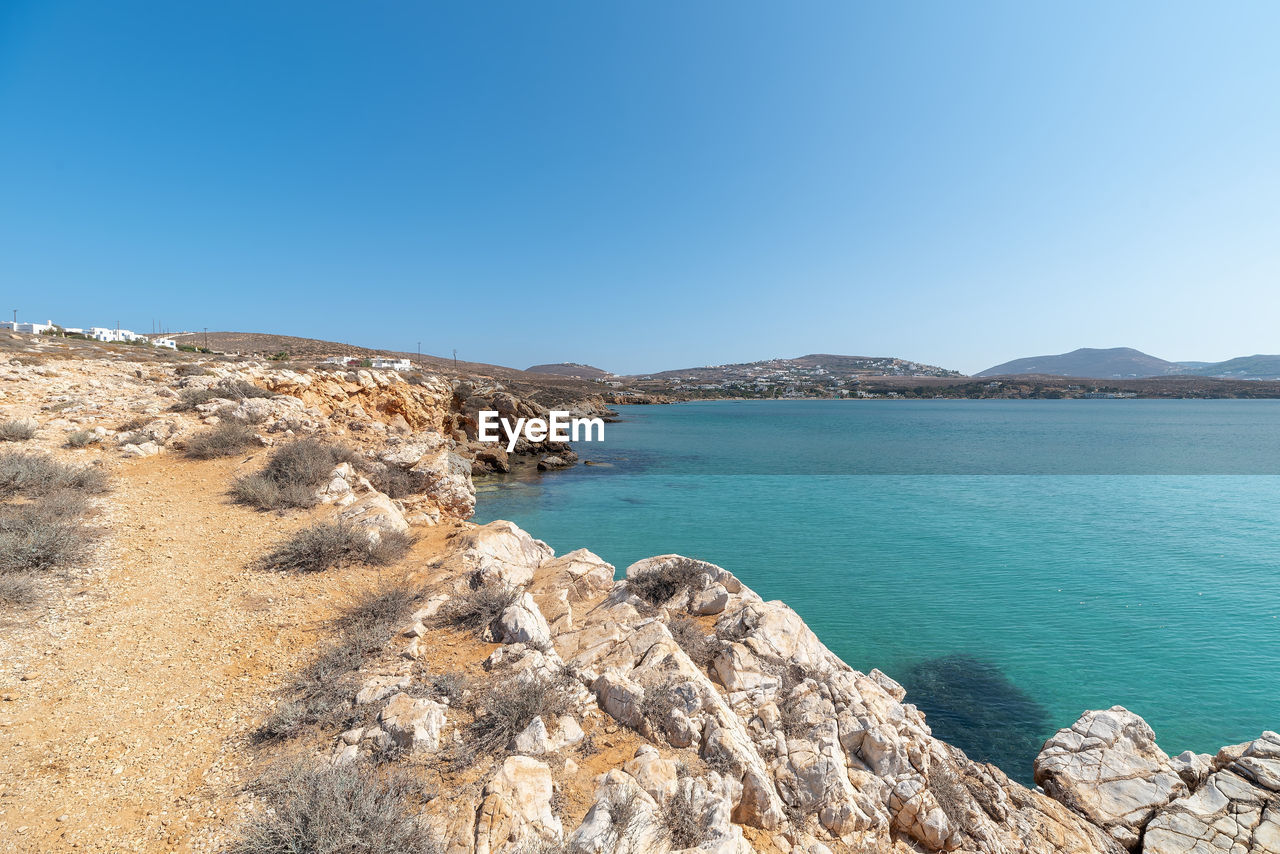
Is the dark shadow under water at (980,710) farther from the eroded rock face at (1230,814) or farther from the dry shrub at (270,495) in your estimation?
the dry shrub at (270,495)

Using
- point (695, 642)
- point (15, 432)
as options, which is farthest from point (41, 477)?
point (695, 642)

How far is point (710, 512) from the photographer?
22828 mm

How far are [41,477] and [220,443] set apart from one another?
302 centimetres

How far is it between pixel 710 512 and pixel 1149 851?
17.1 m

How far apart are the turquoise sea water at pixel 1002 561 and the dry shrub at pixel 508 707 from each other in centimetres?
737

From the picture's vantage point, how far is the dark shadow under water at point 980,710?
825 centimetres

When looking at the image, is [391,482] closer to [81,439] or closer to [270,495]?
[270,495]

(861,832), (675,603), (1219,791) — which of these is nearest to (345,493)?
(675,603)

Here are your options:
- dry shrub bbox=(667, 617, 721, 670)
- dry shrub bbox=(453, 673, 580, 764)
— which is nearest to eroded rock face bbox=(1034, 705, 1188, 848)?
dry shrub bbox=(667, 617, 721, 670)

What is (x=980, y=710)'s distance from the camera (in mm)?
9227

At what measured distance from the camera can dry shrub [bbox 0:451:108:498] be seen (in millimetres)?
8352

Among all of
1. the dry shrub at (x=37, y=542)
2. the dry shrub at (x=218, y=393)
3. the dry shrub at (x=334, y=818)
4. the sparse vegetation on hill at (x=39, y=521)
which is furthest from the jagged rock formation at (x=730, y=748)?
the dry shrub at (x=218, y=393)

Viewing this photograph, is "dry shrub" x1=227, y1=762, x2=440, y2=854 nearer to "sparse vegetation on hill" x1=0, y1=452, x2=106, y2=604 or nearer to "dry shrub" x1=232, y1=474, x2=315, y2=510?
"sparse vegetation on hill" x1=0, y1=452, x2=106, y2=604

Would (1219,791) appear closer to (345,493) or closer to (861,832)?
(861,832)
